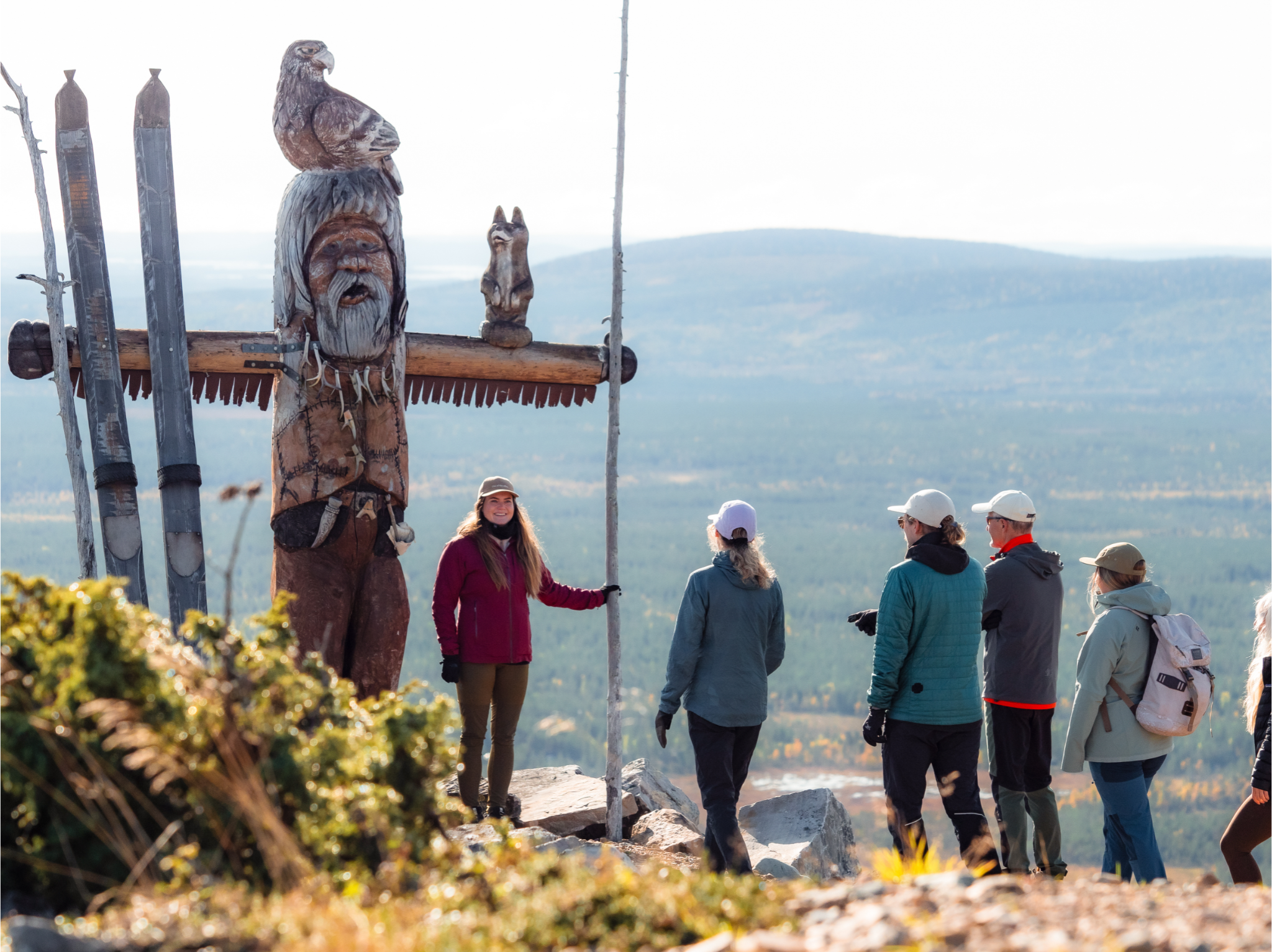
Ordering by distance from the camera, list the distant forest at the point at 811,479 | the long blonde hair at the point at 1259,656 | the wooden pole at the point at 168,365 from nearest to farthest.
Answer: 1. the long blonde hair at the point at 1259,656
2. the wooden pole at the point at 168,365
3. the distant forest at the point at 811,479

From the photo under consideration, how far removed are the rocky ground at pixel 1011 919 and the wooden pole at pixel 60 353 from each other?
176 inches

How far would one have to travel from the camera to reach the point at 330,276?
256 inches

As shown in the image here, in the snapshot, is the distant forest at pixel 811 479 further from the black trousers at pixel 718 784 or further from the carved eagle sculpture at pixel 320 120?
the black trousers at pixel 718 784

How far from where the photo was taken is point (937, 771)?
6062 mm

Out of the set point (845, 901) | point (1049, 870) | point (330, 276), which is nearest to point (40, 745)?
point (845, 901)

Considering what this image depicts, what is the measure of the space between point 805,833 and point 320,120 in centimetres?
512

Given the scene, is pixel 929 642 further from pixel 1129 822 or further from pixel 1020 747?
pixel 1129 822

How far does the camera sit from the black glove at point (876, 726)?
19.4ft

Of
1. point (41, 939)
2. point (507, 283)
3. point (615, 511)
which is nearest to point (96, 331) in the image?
A: point (507, 283)

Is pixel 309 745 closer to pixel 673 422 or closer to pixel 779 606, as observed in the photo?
pixel 779 606

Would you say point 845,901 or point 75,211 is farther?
point 75,211

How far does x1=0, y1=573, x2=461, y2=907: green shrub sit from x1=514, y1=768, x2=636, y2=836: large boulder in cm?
307

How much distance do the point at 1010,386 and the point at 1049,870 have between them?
19503 cm

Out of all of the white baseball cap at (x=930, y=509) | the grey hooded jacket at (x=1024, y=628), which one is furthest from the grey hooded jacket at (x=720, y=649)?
the grey hooded jacket at (x=1024, y=628)
